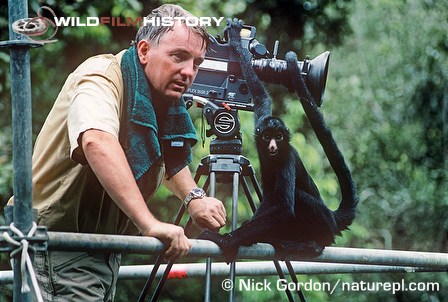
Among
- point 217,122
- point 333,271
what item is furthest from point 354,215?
point 217,122

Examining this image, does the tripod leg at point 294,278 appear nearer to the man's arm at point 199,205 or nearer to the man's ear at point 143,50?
the man's arm at point 199,205

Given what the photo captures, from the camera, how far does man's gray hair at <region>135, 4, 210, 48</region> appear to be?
7.68 ft

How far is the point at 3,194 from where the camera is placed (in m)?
3.04

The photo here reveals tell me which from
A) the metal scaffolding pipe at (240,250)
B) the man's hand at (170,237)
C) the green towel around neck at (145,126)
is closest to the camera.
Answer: the metal scaffolding pipe at (240,250)

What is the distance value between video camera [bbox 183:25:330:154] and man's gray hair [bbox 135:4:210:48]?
0.37 ft

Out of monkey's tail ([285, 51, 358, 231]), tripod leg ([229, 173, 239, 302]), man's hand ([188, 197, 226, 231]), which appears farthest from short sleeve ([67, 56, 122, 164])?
monkey's tail ([285, 51, 358, 231])

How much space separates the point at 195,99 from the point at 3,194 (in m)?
0.86

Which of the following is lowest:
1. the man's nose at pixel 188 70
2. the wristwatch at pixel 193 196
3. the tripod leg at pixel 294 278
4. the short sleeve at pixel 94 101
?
the tripod leg at pixel 294 278

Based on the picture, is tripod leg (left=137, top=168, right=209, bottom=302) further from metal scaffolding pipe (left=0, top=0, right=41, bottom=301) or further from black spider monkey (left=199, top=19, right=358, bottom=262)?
metal scaffolding pipe (left=0, top=0, right=41, bottom=301)

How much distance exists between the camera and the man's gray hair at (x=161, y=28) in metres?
2.34

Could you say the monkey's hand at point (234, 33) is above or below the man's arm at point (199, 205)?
above

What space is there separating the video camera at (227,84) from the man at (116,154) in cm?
10

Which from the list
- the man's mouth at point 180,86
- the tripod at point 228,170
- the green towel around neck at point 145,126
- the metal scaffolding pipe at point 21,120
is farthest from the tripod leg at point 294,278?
the metal scaffolding pipe at point 21,120

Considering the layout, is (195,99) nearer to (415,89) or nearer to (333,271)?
(333,271)
